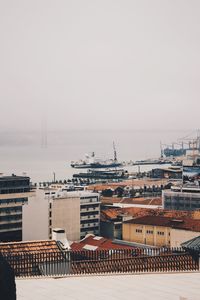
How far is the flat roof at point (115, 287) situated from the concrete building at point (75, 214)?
41.1 feet

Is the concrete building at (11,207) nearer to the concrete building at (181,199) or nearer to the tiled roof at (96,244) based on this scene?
the tiled roof at (96,244)

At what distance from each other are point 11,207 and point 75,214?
7.19 feet

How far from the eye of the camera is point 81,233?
753 inches

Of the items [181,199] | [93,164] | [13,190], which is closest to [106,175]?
[93,164]

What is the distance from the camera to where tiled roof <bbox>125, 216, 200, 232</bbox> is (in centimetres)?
1523

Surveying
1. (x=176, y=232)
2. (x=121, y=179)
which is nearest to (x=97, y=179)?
(x=121, y=179)

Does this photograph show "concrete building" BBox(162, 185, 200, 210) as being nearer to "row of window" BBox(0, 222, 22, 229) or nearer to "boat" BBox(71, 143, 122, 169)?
"row of window" BBox(0, 222, 22, 229)

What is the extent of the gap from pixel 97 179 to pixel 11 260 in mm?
48629

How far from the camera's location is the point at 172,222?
666 inches

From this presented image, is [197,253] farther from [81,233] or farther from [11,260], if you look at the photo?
[81,233]

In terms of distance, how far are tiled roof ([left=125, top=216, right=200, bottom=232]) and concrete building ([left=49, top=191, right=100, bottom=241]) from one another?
1.83 metres

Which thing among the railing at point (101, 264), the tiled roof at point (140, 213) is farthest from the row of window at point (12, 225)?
the railing at point (101, 264)

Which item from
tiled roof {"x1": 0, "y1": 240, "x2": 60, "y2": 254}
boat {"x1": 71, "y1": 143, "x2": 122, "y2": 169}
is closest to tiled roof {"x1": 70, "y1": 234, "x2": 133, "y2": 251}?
tiled roof {"x1": 0, "y1": 240, "x2": 60, "y2": 254}

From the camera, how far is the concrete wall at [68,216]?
17897 millimetres
